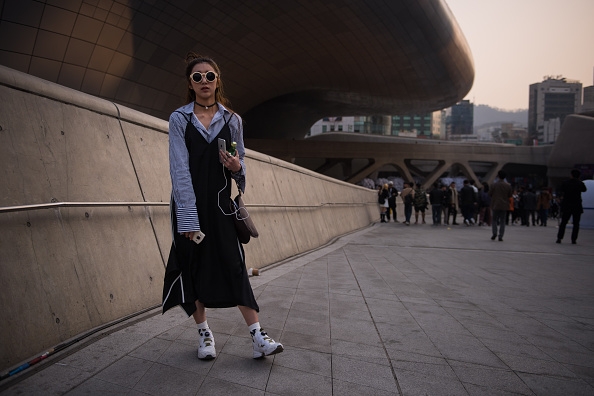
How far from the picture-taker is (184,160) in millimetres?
2668

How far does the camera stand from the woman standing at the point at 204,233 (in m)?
2.66

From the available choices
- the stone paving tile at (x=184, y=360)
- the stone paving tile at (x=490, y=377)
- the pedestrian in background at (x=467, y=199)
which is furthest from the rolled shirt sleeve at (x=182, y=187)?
the pedestrian in background at (x=467, y=199)

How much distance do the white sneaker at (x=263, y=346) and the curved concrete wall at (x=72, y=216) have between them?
46.9 inches

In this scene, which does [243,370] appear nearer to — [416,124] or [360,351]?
[360,351]

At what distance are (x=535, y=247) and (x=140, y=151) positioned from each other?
31.2ft

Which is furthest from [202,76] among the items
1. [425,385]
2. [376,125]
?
[376,125]

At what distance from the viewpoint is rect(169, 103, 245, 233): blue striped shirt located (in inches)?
103

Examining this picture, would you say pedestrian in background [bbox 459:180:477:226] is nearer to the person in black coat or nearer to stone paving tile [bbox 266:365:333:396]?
the person in black coat

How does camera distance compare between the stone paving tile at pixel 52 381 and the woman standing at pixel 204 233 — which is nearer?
the stone paving tile at pixel 52 381

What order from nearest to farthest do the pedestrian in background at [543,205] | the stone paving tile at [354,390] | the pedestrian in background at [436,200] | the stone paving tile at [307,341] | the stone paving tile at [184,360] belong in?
1. the stone paving tile at [354,390]
2. the stone paving tile at [184,360]
3. the stone paving tile at [307,341]
4. the pedestrian in background at [436,200]
5. the pedestrian in background at [543,205]

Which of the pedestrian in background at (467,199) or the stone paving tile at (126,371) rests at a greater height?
the pedestrian in background at (467,199)

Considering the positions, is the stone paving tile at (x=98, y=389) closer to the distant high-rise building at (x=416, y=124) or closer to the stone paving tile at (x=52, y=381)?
the stone paving tile at (x=52, y=381)

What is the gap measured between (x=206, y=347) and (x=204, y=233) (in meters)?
A: 0.69

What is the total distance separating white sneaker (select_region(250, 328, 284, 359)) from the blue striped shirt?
A: 75cm
